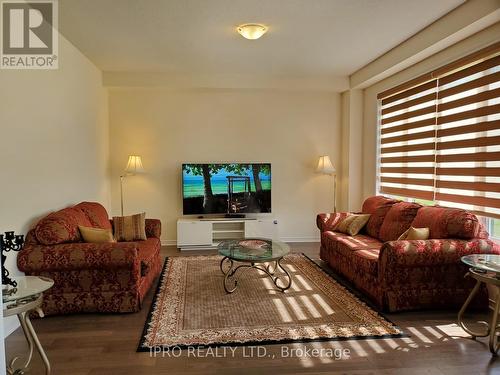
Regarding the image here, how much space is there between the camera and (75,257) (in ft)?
9.53

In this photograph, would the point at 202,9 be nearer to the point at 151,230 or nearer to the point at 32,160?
the point at 32,160

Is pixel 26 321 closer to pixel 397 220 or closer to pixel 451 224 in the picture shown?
pixel 451 224

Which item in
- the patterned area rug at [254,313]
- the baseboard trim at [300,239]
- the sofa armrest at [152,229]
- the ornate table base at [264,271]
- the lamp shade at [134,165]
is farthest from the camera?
the baseboard trim at [300,239]

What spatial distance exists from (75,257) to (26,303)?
102cm

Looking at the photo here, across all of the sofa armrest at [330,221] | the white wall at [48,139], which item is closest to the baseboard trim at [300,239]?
the sofa armrest at [330,221]

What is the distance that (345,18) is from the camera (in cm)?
345

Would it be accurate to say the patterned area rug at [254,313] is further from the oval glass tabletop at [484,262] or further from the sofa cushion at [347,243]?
the oval glass tabletop at [484,262]

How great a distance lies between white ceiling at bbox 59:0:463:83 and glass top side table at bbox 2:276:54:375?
244cm

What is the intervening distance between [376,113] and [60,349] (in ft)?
16.2

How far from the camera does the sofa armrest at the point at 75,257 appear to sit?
2.87 metres

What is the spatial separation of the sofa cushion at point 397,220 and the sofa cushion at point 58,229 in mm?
3291

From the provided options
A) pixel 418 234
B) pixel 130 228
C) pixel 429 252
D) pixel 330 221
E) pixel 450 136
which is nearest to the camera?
pixel 429 252

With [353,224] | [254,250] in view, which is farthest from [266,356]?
[353,224]

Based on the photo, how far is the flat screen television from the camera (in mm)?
5633
